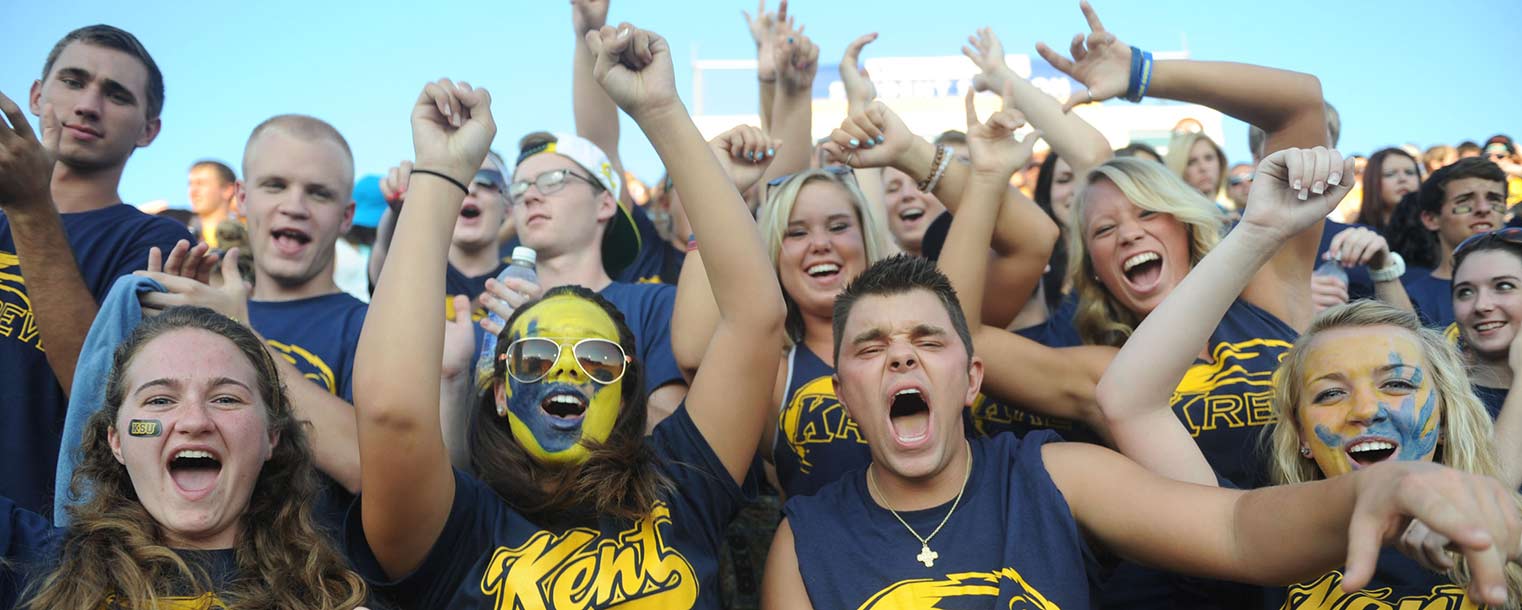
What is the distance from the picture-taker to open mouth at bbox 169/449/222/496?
8.93 ft

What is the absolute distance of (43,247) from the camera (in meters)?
3.30

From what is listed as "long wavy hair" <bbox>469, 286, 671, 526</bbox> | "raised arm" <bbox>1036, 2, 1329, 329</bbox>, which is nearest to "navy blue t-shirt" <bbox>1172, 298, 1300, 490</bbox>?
"raised arm" <bbox>1036, 2, 1329, 329</bbox>

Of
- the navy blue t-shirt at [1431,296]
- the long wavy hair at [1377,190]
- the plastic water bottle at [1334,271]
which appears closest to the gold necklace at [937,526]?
the plastic water bottle at [1334,271]

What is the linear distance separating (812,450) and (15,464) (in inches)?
93.7

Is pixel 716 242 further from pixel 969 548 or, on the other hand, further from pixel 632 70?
pixel 969 548

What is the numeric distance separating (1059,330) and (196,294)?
295 centimetres

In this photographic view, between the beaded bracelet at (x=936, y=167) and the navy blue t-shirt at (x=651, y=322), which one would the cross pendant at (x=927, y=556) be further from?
the beaded bracelet at (x=936, y=167)

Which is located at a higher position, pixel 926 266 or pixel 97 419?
pixel 926 266

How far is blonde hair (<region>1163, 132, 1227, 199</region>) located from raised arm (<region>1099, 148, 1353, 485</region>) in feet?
12.1

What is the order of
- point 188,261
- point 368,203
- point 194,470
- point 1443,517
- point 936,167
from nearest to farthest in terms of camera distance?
point 1443,517 < point 194,470 < point 188,261 < point 936,167 < point 368,203

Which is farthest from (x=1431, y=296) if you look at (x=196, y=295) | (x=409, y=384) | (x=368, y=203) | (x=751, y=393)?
(x=368, y=203)

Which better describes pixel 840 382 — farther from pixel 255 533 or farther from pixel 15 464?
pixel 15 464

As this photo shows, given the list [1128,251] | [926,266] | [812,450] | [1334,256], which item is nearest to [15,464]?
[812,450]

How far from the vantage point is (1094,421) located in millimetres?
3580
